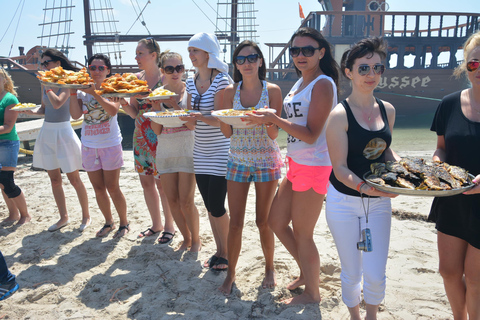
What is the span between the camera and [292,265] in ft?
11.8

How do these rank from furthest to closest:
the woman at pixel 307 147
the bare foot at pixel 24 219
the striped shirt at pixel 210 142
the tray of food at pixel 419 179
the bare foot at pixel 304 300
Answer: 1. the bare foot at pixel 24 219
2. the striped shirt at pixel 210 142
3. the bare foot at pixel 304 300
4. the woman at pixel 307 147
5. the tray of food at pixel 419 179

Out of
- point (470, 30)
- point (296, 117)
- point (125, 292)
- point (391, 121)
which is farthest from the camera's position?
point (470, 30)

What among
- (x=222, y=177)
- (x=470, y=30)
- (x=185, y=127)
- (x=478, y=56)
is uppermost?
(x=470, y=30)

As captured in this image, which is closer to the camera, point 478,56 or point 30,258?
point 478,56

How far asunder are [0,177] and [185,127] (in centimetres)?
276

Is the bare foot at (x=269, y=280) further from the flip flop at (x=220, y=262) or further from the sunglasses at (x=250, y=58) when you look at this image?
the sunglasses at (x=250, y=58)

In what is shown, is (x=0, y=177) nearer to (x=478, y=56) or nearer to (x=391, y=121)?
(x=391, y=121)

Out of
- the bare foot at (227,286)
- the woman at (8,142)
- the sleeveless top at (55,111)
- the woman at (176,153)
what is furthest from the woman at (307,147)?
the woman at (8,142)

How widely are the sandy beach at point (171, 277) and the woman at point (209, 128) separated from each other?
0.66 meters

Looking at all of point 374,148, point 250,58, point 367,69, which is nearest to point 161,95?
point 250,58

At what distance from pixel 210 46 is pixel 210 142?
923 millimetres

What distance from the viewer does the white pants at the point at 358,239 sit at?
225cm

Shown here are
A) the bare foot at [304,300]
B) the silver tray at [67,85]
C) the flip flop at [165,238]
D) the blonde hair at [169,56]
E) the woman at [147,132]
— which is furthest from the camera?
the flip flop at [165,238]

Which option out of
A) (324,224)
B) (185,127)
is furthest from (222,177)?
(324,224)
